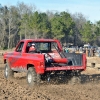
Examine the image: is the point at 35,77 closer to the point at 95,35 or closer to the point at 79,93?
the point at 79,93

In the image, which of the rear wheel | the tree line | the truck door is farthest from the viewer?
the tree line

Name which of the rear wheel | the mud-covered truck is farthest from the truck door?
the rear wheel

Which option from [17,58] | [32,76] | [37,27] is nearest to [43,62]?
[32,76]

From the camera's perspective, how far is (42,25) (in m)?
71.8

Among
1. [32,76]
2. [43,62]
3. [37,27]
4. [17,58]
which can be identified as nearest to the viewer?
[43,62]

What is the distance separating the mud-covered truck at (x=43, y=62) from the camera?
10.8m

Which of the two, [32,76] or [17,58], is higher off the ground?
[17,58]

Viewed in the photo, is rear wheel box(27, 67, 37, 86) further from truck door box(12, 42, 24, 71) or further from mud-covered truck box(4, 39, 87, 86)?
truck door box(12, 42, 24, 71)

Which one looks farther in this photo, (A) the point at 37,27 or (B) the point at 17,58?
(A) the point at 37,27

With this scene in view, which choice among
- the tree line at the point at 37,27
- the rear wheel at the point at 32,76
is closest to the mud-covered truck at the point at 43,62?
the rear wheel at the point at 32,76

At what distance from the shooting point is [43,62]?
417 inches

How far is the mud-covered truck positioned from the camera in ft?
35.6

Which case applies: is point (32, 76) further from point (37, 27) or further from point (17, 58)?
point (37, 27)

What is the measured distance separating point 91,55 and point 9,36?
130 feet
